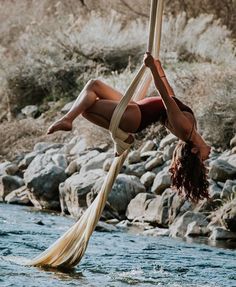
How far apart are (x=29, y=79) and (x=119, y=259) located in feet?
33.6

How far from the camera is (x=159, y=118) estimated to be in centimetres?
655

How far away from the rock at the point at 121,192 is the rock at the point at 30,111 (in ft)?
19.6

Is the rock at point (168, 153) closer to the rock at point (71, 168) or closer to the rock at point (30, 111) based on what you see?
the rock at point (71, 168)

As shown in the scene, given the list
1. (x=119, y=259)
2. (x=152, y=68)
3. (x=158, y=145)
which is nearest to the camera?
(x=152, y=68)

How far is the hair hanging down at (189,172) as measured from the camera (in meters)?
6.62

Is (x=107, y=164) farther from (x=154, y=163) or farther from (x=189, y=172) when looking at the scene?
(x=189, y=172)

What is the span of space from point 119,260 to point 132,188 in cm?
331

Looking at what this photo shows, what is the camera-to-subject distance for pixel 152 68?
20.5 ft

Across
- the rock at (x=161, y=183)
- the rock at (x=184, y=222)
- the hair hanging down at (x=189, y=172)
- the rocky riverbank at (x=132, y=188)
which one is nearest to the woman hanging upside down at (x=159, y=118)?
the hair hanging down at (x=189, y=172)

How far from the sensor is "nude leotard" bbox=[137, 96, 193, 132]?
6.46 m

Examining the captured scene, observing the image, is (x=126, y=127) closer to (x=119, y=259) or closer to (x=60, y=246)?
(x=60, y=246)

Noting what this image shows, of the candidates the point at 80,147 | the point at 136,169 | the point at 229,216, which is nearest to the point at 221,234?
the point at 229,216

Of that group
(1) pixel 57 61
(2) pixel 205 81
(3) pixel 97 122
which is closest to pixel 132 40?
(1) pixel 57 61

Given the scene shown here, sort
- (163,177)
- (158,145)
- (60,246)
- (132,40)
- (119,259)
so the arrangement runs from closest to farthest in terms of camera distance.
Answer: (60,246), (119,259), (163,177), (158,145), (132,40)
